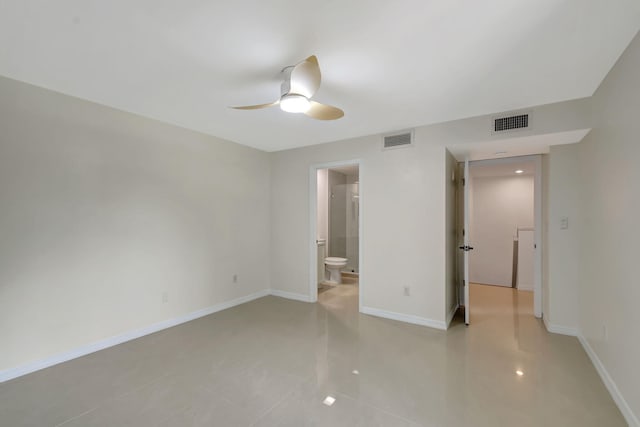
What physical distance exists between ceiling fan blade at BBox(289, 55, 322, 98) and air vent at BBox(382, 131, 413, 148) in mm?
1824

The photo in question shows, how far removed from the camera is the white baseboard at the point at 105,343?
2.22m

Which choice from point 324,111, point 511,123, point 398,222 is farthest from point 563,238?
point 324,111

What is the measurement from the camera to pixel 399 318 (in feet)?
11.4

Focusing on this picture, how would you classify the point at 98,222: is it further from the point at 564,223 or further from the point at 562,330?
the point at 562,330

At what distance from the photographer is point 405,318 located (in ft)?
11.3

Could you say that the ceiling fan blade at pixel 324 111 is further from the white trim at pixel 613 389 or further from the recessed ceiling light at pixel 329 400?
the white trim at pixel 613 389

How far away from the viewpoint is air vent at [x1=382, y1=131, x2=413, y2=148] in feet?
11.1

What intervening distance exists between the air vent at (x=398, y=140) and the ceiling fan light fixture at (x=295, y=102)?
1.73m

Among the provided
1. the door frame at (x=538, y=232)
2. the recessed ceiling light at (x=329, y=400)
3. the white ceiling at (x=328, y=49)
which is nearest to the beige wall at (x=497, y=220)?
the door frame at (x=538, y=232)

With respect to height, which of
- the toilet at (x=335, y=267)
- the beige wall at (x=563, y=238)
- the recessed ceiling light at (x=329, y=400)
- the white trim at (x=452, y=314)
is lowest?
the recessed ceiling light at (x=329, y=400)

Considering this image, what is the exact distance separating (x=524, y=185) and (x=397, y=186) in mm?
3458

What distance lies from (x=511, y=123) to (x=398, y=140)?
3.88 feet

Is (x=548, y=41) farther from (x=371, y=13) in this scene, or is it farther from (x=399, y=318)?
(x=399, y=318)

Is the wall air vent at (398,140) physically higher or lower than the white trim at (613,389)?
higher
